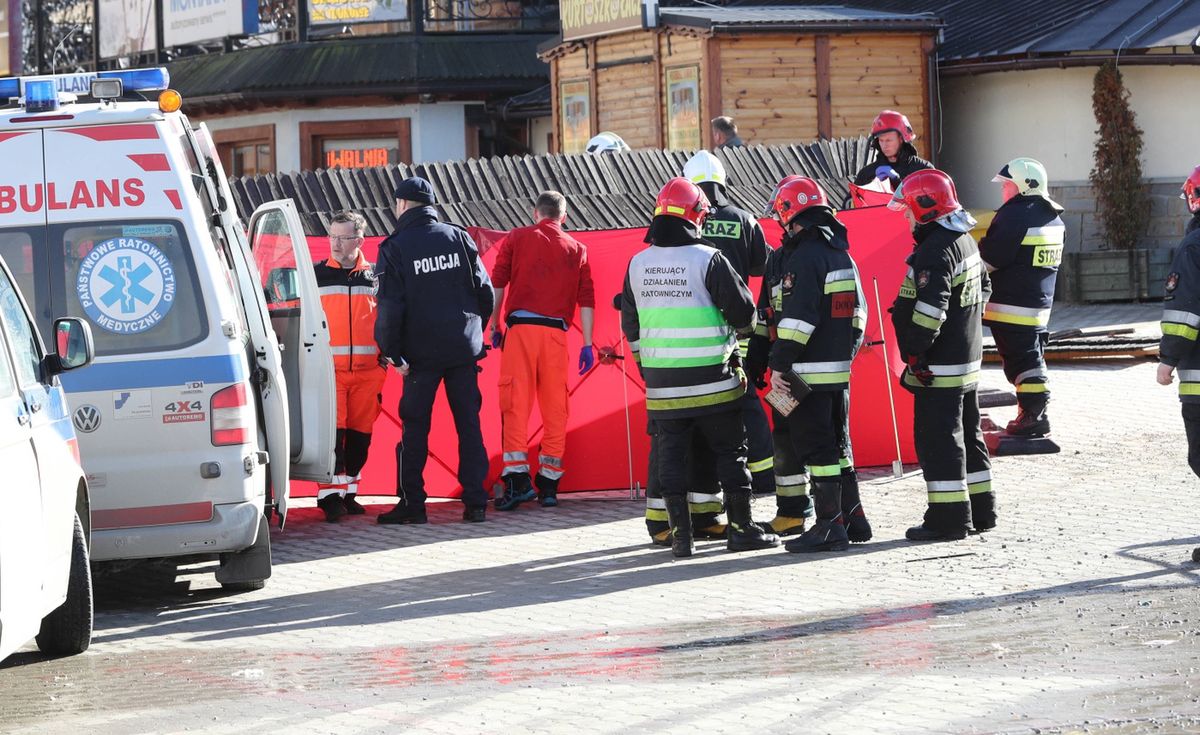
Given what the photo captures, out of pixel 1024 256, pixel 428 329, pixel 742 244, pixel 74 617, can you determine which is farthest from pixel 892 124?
pixel 74 617

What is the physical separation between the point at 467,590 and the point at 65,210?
2596 mm

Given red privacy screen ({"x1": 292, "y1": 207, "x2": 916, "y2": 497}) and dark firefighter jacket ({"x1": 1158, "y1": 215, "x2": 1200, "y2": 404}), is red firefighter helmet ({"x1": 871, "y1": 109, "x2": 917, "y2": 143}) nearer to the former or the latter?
red privacy screen ({"x1": 292, "y1": 207, "x2": 916, "y2": 497})

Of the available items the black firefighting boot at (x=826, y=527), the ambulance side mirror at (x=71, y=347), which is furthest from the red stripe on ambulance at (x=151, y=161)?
the black firefighting boot at (x=826, y=527)

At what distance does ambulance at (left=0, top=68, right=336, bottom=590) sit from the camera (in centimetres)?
823

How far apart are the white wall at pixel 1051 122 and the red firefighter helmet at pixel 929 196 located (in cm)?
1279

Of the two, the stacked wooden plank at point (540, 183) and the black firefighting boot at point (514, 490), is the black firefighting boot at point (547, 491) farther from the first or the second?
the stacked wooden plank at point (540, 183)

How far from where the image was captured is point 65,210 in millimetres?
8375

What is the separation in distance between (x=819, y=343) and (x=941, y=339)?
0.70 meters

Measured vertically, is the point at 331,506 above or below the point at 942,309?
below

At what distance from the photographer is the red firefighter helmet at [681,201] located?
9414 millimetres

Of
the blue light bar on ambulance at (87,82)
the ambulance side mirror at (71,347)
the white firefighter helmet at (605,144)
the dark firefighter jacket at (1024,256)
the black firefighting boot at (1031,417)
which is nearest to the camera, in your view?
the ambulance side mirror at (71,347)

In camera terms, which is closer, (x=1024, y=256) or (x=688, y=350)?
(x=688, y=350)

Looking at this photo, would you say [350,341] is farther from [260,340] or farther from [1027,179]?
[1027,179]

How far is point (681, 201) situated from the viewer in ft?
30.9
